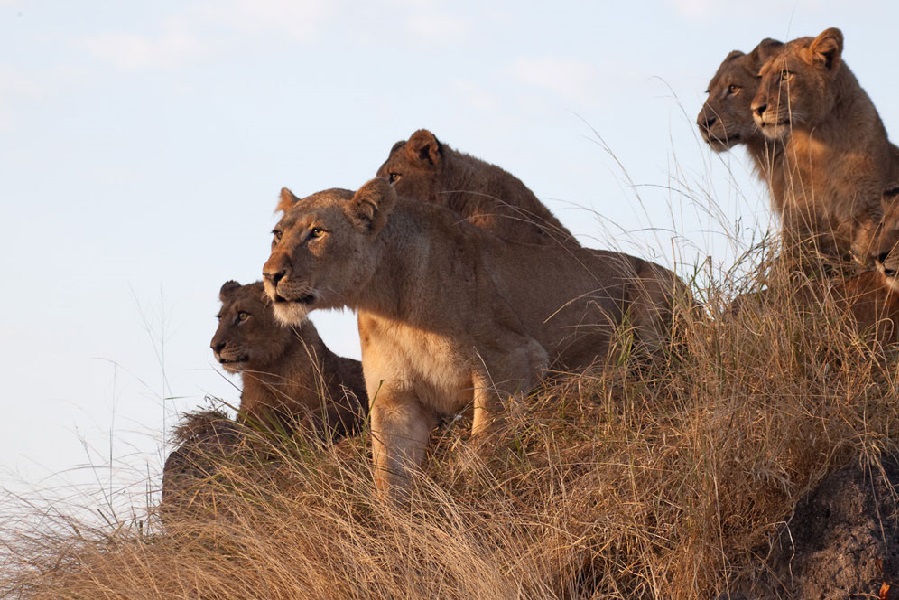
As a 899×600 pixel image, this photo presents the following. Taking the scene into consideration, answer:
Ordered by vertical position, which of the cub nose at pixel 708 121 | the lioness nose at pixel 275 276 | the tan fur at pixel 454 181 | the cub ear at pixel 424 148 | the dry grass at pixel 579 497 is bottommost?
the dry grass at pixel 579 497

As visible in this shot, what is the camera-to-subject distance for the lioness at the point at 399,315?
6836mm

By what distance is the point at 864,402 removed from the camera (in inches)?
235

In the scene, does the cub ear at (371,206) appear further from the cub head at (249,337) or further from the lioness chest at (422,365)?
the cub head at (249,337)

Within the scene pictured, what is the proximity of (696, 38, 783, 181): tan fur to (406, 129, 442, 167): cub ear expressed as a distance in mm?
1833

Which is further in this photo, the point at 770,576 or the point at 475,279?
the point at 475,279

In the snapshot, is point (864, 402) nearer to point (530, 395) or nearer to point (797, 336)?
point (797, 336)

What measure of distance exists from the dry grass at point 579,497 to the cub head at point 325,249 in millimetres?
809

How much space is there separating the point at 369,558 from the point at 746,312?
7.42ft

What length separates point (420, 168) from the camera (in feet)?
30.8

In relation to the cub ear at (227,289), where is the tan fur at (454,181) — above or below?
above

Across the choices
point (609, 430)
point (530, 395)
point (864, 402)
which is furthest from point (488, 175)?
point (864, 402)

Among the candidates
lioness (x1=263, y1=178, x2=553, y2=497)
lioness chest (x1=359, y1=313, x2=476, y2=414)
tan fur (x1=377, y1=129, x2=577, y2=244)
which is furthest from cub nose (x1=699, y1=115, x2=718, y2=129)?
lioness chest (x1=359, y1=313, x2=476, y2=414)

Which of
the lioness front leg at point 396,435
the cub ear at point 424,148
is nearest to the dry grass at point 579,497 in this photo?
the lioness front leg at point 396,435

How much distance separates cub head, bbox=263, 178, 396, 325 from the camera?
22.1 feet
